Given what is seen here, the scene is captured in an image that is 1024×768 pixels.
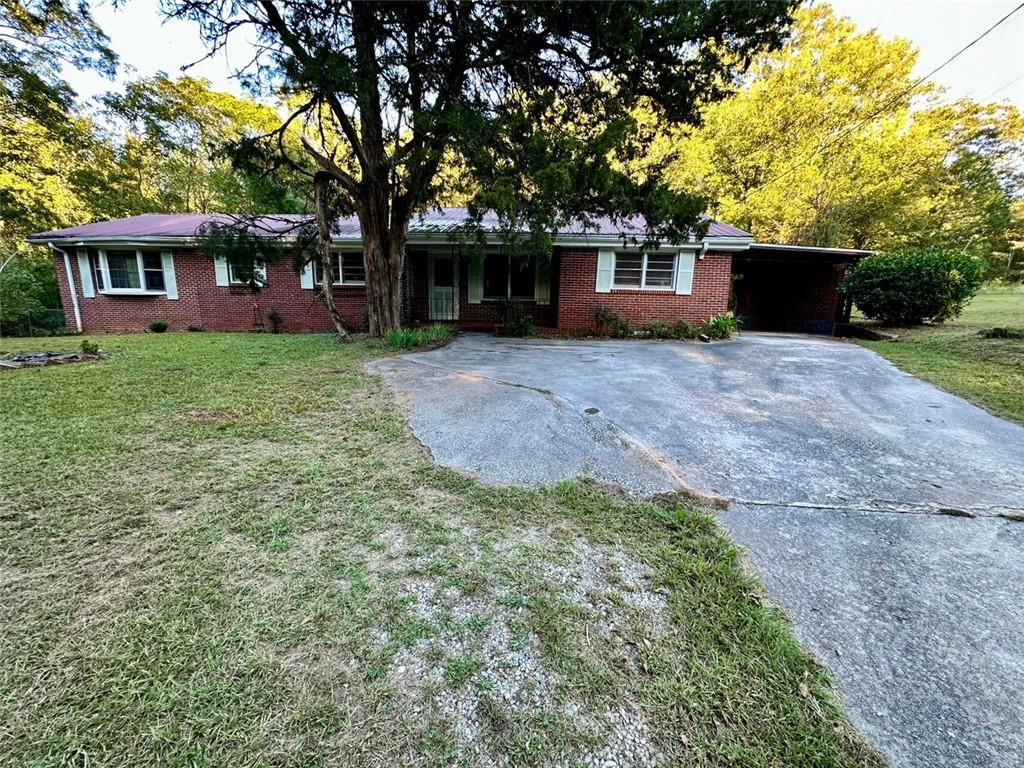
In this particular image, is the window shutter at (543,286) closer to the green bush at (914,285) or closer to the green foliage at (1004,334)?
the green bush at (914,285)

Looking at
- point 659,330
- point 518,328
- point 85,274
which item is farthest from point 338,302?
point 659,330

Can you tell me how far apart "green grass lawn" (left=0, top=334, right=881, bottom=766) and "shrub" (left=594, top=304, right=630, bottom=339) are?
909 cm

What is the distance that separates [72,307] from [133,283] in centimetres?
173

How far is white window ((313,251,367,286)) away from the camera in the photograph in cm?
1230

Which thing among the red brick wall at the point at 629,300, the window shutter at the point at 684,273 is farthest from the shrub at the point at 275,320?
the window shutter at the point at 684,273

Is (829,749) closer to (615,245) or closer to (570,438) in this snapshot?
(570,438)

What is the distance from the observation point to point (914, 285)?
1071 cm

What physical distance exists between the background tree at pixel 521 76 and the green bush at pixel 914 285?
742cm

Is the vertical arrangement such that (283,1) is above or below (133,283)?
above

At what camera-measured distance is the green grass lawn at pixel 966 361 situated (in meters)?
5.25

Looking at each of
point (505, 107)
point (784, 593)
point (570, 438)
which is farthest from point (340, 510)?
point (505, 107)

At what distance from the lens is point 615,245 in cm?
Answer: 1127

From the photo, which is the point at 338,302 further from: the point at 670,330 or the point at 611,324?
the point at 670,330

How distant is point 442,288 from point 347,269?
271cm
